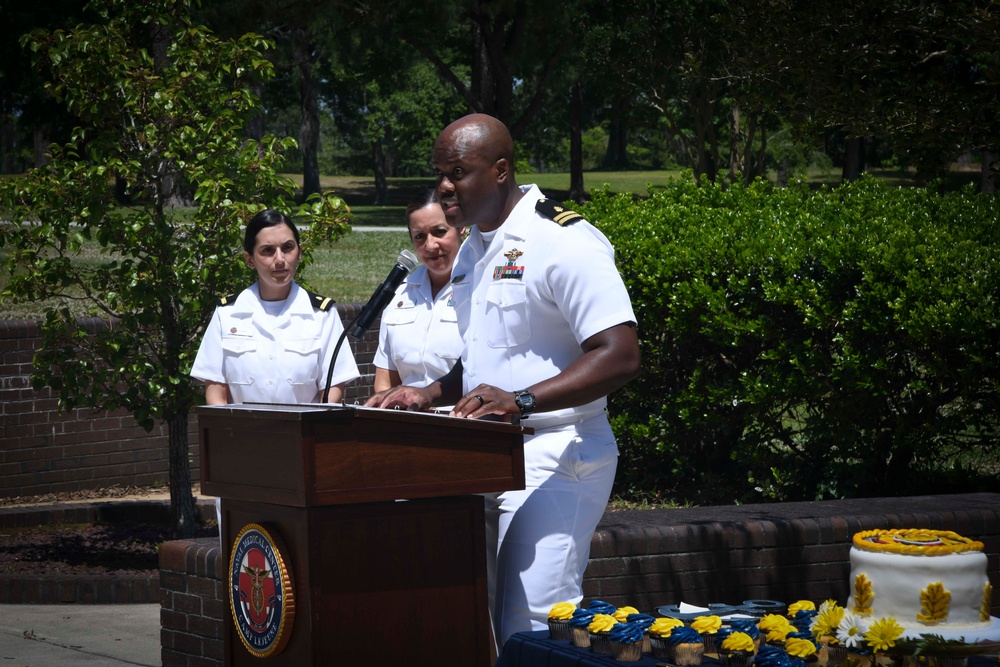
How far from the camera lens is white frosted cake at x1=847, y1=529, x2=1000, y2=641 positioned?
8.29 ft

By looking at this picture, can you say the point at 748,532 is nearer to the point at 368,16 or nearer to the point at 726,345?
the point at 726,345

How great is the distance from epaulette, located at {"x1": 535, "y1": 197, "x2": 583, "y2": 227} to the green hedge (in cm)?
372

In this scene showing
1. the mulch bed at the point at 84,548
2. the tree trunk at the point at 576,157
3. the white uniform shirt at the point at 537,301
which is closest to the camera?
the white uniform shirt at the point at 537,301

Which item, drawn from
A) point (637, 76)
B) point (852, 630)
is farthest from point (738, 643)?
point (637, 76)

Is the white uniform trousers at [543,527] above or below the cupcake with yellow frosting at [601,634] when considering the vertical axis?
above

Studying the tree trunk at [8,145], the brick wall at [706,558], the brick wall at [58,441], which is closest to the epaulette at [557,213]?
the brick wall at [706,558]

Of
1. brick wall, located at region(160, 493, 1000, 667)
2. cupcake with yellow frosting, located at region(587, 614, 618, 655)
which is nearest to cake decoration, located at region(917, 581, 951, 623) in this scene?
cupcake with yellow frosting, located at region(587, 614, 618, 655)

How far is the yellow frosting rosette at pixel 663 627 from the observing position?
310 centimetres

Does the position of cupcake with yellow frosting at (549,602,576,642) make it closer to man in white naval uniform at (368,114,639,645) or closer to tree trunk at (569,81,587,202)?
man in white naval uniform at (368,114,639,645)

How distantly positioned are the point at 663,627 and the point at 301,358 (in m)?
2.76

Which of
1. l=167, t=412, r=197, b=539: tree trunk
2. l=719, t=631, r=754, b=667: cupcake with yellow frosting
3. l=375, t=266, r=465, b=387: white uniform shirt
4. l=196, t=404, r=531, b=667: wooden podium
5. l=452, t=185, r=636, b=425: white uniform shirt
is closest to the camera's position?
l=719, t=631, r=754, b=667: cupcake with yellow frosting

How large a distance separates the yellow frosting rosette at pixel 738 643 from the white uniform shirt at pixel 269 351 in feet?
9.15

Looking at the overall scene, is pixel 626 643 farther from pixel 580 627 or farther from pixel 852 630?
pixel 852 630

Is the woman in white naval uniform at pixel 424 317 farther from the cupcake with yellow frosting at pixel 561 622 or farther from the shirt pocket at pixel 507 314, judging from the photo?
the cupcake with yellow frosting at pixel 561 622
